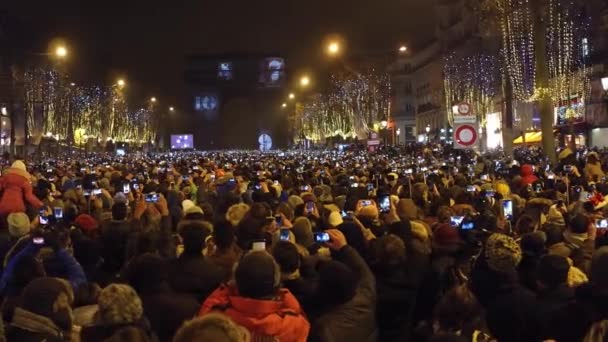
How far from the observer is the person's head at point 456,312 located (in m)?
5.72

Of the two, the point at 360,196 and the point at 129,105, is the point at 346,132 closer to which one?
the point at 129,105

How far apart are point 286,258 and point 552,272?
6.14 feet

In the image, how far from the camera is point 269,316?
17.6ft

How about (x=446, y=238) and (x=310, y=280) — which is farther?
(x=446, y=238)

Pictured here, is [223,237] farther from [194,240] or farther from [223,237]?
[194,240]

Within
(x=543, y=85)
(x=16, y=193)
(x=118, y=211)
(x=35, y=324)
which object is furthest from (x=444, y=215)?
(x=543, y=85)

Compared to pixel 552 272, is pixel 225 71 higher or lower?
higher

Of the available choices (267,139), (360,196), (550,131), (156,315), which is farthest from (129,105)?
(156,315)

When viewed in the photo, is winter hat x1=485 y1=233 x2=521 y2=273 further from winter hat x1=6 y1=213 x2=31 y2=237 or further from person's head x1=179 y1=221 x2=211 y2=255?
winter hat x1=6 y1=213 x2=31 y2=237

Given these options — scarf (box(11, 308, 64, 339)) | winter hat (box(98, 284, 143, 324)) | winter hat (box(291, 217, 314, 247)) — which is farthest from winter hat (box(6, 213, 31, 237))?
winter hat (box(98, 284, 143, 324))

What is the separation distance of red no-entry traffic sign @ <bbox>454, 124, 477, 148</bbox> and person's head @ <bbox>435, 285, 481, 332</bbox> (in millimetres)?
12615

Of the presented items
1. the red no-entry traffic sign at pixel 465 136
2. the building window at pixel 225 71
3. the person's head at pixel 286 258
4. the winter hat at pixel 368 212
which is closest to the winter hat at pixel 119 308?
the person's head at pixel 286 258

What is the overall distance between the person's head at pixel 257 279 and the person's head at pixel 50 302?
106 cm

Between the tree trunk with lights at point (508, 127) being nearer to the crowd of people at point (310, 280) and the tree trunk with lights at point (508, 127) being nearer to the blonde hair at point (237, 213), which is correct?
the crowd of people at point (310, 280)
